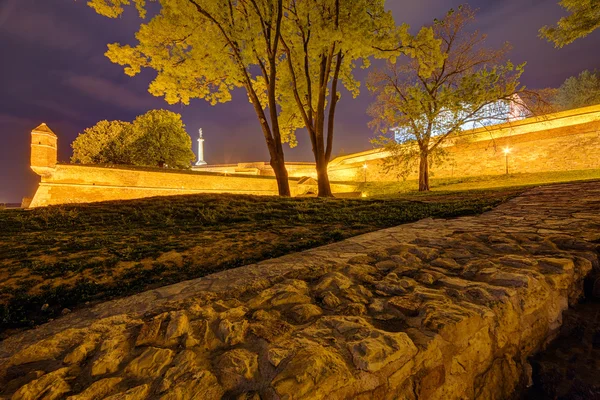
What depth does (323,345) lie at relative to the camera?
5.59 ft

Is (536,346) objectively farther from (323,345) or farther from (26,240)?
(26,240)

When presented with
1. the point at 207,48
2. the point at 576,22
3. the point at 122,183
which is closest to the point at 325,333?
the point at 207,48

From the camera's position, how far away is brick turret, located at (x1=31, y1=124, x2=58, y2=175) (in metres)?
19.8

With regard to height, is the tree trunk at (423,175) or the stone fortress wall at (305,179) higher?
the stone fortress wall at (305,179)

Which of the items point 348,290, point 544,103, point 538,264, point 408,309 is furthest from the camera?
point 544,103

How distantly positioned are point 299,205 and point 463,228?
501 centimetres

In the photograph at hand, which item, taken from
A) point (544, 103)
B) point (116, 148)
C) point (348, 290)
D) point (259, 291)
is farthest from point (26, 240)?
point (116, 148)

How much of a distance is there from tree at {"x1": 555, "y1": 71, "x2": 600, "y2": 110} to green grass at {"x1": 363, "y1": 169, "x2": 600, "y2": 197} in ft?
70.4

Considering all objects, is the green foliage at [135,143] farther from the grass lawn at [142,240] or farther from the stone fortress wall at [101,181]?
the grass lawn at [142,240]

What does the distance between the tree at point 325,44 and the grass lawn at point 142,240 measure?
534 centimetres

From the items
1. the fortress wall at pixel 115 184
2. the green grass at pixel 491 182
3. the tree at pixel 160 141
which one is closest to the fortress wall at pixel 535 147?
the green grass at pixel 491 182

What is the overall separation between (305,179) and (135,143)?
1932 centimetres

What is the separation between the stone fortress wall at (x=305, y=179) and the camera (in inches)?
815

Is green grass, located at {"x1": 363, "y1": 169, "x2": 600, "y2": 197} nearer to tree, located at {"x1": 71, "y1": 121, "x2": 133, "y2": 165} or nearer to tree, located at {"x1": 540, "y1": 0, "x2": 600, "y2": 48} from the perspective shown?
tree, located at {"x1": 540, "y1": 0, "x2": 600, "y2": 48}
